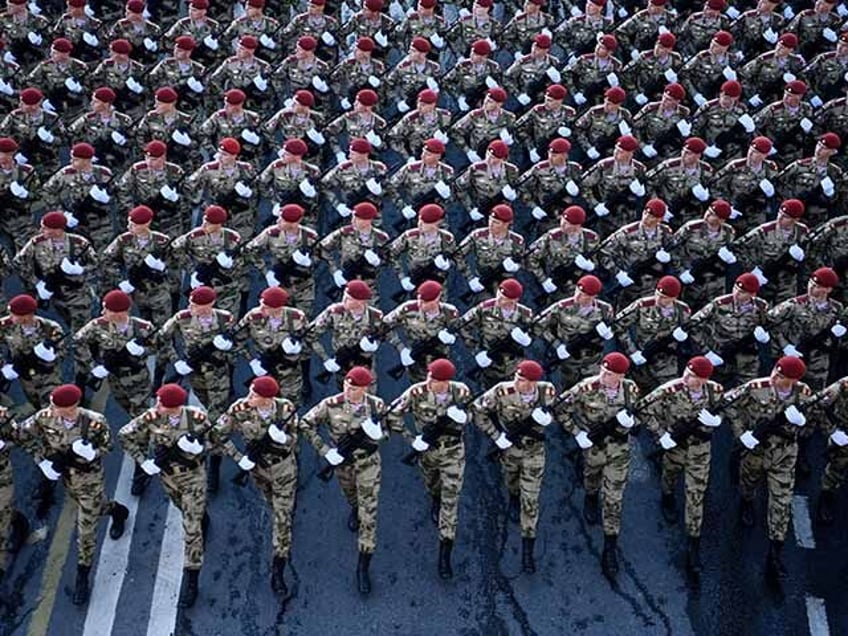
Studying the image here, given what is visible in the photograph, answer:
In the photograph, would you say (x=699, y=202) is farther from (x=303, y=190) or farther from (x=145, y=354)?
(x=145, y=354)

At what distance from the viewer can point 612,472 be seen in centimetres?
882

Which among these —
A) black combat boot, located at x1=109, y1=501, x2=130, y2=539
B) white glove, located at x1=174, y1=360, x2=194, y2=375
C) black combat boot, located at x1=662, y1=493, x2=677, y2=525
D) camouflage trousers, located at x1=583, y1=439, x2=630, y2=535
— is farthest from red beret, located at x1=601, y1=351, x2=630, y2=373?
black combat boot, located at x1=109, y1=501, x2=130, y2=539

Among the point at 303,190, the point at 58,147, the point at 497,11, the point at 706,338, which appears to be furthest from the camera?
the point at 497,11

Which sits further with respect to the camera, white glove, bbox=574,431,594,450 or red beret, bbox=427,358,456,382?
white glove, bbox=574,431,594,450

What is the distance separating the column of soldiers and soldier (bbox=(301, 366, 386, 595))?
0.10ft

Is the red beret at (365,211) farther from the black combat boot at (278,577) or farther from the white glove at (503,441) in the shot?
the black combat boot at (278,577)

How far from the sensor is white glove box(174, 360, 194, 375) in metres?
9.28

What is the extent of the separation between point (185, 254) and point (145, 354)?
1.32 meters

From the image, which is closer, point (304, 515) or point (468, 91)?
point (304, 515)

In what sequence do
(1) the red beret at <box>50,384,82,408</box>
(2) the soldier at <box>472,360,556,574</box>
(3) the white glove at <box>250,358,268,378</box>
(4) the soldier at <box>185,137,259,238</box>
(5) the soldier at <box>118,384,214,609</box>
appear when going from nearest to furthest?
(1) the red beret at <box>50,384,82,408</box> → (5) the soldier at <box>118,384,214,609</box> → (2) the soldier at <box>472,360,556,574</box> → (3) the white glove at <box>250,358,268,378</box> → (4) the soldier at <box>185,137,259,238</box>

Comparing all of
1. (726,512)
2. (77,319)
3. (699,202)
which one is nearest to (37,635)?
(77,319)

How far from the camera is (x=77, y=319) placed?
1044 centimetres

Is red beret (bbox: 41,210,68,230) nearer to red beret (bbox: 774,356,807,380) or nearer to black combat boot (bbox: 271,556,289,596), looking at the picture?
black combat boot (bbox: 271,556,289,596)

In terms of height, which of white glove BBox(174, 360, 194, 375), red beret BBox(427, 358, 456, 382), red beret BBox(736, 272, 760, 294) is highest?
red beret BBox(736, 272, 760, 294)
